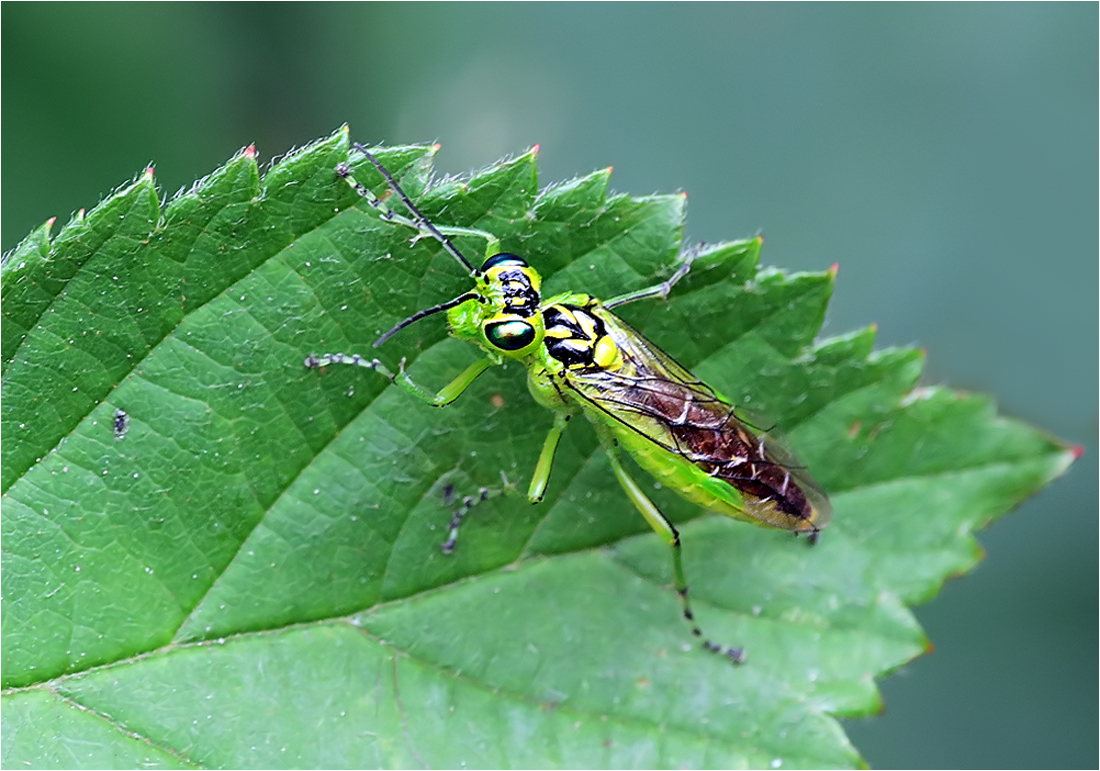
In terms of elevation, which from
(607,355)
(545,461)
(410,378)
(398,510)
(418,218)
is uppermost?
(418,218)

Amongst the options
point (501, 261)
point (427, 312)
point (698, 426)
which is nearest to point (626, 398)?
point (698, 426)

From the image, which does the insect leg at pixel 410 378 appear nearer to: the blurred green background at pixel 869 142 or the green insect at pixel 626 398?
the green insect at pixel 626 398

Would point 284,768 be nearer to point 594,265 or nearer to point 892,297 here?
point 594,265

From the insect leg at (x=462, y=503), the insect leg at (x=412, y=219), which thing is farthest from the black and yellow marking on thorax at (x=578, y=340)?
the insect leg at (x=462, y=503)

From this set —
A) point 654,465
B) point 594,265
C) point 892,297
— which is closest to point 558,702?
point 654,465

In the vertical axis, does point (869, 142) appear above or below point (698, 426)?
above

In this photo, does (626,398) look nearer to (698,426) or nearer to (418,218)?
(698,426)

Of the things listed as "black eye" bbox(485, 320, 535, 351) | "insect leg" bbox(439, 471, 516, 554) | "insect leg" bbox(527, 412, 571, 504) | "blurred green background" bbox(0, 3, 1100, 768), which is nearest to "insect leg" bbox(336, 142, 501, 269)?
"black eye" bbox(485, 320, 535, 351)
